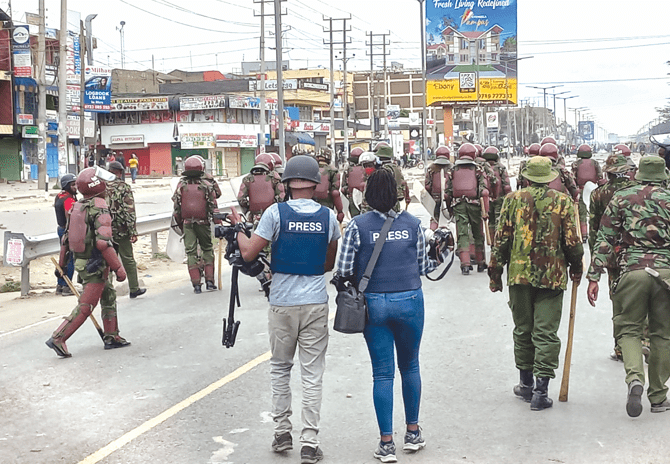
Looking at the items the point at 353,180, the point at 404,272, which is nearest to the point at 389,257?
the point at 404,272

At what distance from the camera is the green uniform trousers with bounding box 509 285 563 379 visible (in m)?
6.62

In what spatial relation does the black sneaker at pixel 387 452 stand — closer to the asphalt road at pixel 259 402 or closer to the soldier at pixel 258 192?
the asphalt road at pixel 259 402

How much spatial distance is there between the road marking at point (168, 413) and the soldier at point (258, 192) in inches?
172

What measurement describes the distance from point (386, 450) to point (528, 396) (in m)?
1.71

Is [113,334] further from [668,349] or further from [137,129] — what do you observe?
[137,129]

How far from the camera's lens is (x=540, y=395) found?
6.71m

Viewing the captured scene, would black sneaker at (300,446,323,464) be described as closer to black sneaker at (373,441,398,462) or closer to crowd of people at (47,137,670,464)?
crowd of people at (47,137,670,464)

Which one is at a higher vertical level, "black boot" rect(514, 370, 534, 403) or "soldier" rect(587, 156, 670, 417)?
"soldier" rect(587, 156, 670, 417)

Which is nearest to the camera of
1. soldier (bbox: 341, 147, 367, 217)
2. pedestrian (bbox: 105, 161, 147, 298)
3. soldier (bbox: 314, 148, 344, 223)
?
pedestrian (bbox: 105, 161, 147, 298)

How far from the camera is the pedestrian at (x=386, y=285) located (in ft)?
18.4

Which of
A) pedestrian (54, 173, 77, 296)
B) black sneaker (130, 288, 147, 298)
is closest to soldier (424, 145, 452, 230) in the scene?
black sneaker (130, 288, 147, 298)

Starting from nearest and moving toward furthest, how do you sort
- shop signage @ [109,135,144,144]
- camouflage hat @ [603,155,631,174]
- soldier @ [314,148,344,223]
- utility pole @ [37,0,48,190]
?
camouflage hat @ [603,155,631,174]
soldier @ [314,148,344,223]
utility pole @ [37,0,48,190]
shop signage @ [109,135,144,144]

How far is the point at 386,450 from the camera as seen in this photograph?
18.6ft

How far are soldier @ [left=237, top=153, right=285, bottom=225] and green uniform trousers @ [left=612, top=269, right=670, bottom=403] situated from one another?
6.92 m
